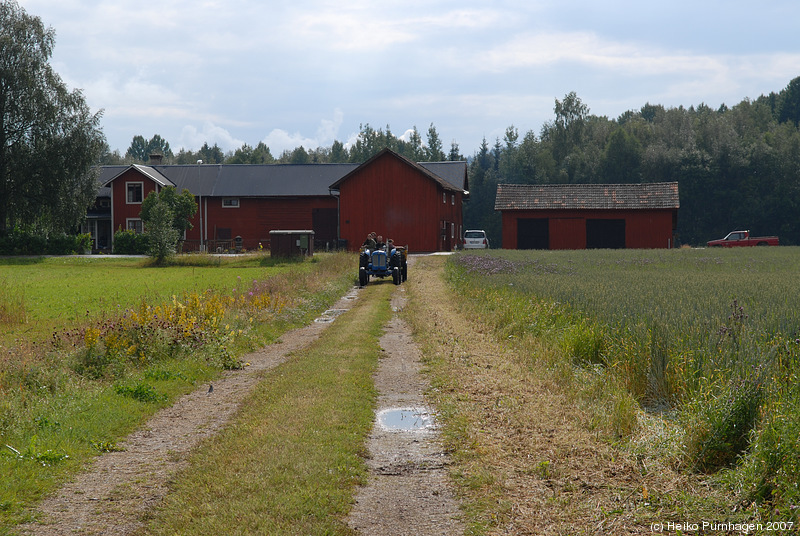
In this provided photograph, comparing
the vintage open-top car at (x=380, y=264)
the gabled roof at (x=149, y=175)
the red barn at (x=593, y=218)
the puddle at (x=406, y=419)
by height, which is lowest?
the puddle at (x=406, y=419)

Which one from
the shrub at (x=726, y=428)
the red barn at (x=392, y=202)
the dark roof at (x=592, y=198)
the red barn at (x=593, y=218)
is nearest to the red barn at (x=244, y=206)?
the red barn at (x=392, y=202)

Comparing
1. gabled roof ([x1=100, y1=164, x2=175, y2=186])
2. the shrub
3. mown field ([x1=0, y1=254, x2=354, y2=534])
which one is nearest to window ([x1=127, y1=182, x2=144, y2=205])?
gabled roof ([x1=100, y1=164, x2=175, y2=186])

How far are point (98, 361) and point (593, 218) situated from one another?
4790 cm

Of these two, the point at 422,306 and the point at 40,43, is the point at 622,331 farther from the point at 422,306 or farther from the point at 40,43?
the point at 40,43

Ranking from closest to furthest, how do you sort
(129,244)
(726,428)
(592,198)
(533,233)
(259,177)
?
(726,428)
(129,244)
(592,198)
(533,233)
(259,177)

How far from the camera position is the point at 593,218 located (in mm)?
54969

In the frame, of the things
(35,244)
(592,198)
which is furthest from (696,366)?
(35,244)

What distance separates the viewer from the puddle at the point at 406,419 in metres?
8.73

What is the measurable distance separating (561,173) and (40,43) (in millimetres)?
63918

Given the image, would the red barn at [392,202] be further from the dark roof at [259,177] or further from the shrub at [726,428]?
the shrub at [726,428]

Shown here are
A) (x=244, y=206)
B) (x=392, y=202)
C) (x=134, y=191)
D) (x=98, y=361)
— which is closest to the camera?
(x=98, y=361)

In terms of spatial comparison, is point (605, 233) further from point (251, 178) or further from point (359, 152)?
point (359, 152)

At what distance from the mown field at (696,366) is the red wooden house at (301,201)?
35755 mm

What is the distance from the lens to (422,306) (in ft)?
66.8
